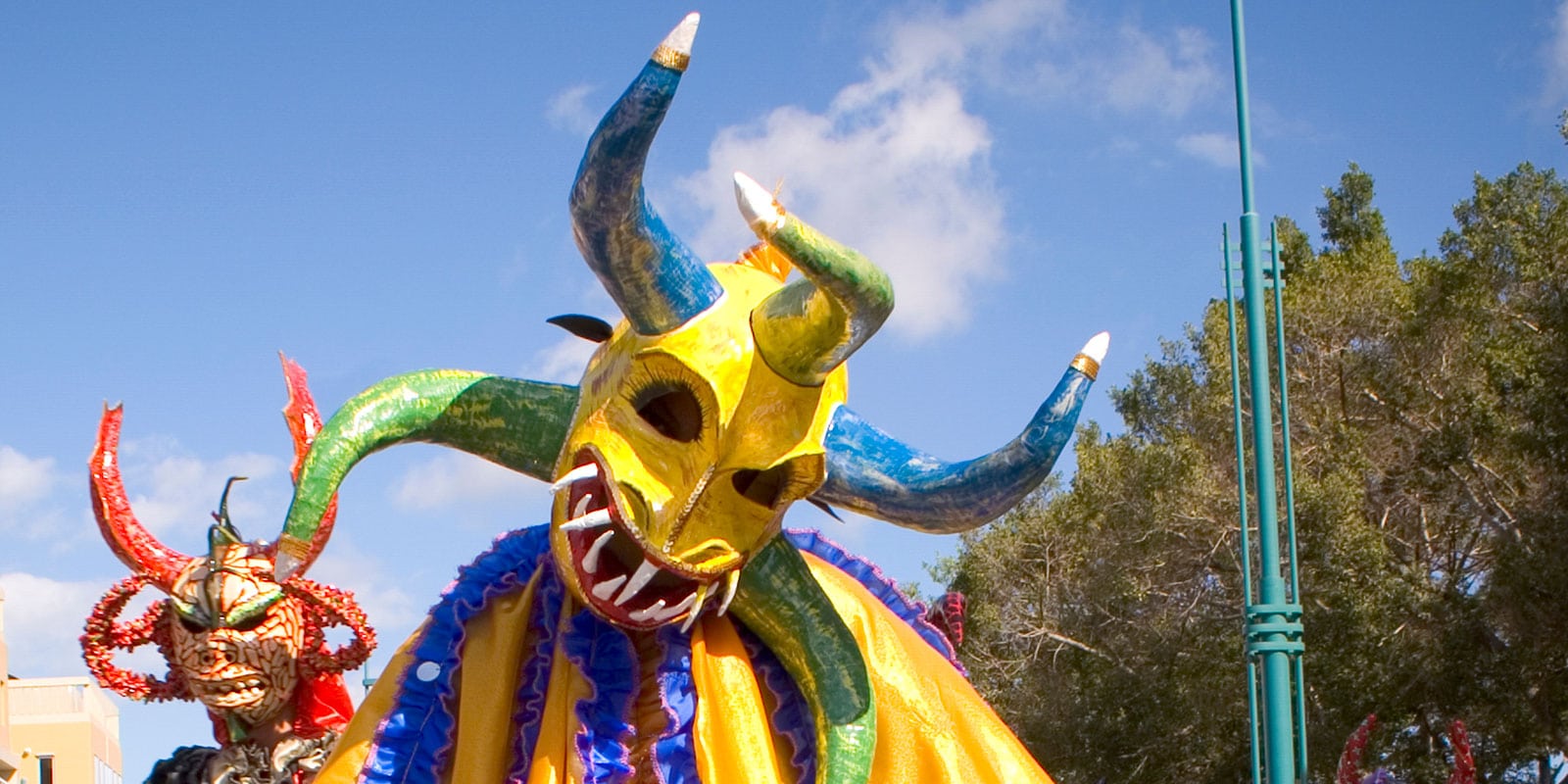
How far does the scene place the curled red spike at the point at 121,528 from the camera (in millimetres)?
7512

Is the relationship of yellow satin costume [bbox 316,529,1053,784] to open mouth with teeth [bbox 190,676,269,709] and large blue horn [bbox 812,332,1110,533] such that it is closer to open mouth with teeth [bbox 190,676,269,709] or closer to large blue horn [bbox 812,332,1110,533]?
large blue horn [bbox 812,332,1110,533]

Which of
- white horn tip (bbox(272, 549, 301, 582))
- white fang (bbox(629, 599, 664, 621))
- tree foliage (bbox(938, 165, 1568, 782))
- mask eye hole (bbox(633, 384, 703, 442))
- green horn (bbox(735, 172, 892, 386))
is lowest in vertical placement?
white fang (bbox(629, 599, 664, 621))

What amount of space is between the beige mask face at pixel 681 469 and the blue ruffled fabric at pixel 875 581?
1.02m

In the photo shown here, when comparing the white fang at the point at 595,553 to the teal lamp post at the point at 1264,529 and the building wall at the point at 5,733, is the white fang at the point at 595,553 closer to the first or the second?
the teal lamp post at the point at 1264,529

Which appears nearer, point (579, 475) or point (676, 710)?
point (579, 475)

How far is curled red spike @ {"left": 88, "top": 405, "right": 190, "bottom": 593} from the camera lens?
7512mm

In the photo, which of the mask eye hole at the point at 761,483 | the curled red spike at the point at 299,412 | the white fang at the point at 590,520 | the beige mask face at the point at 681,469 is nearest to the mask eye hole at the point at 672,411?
the beige mask face at the point at 681,469

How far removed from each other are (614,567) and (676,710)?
44cm

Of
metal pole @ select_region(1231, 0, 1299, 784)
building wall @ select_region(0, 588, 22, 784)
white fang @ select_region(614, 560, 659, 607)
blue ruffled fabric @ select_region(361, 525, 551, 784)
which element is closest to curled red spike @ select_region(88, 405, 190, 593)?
blue ruffled fabric @ select_region(361, 525, 551, 784)

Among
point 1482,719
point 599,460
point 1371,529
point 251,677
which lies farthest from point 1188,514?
point 599,460

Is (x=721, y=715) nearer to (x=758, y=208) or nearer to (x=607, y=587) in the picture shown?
(x=607, y=587)

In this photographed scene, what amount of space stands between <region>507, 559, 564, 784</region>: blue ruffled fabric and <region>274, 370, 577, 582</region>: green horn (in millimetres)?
341

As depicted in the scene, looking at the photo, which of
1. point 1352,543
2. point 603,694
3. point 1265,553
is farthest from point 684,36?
point 1352,543

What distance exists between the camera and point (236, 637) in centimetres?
722
